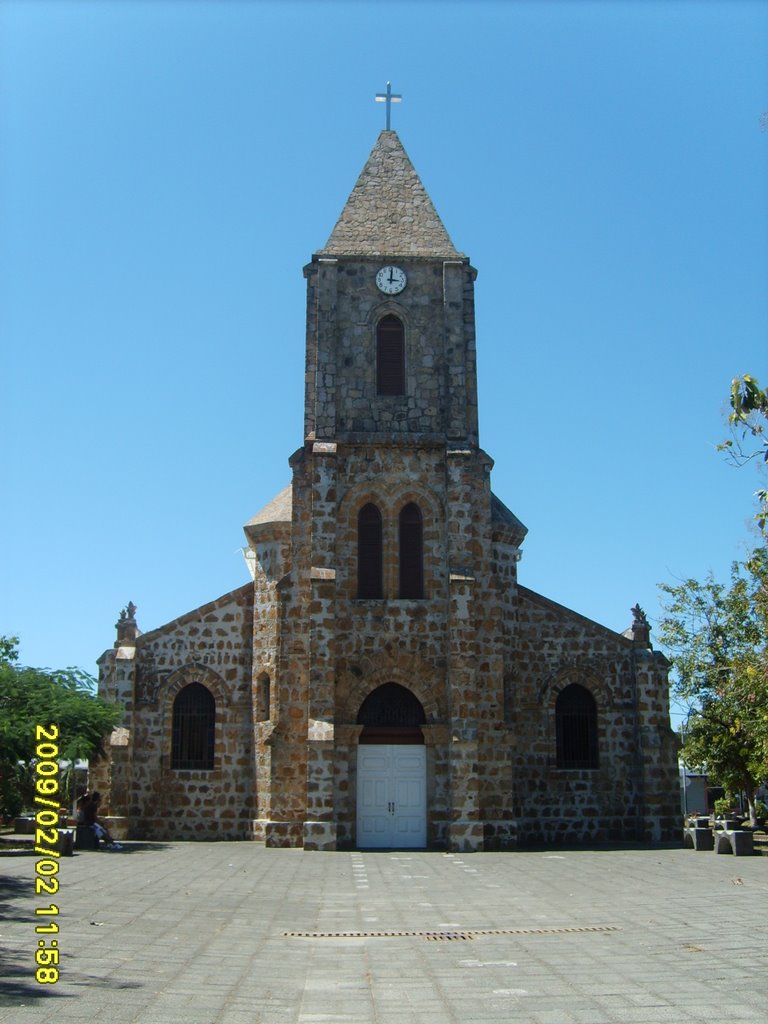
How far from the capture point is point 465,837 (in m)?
25.1

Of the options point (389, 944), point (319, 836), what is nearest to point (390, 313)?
point (319, 836)

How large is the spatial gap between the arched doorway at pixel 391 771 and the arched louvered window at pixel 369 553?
8.18 feet

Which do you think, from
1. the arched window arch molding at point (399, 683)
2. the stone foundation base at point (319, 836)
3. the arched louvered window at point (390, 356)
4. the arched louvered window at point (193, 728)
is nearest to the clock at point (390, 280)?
the arched louvered window at point (390, 356)

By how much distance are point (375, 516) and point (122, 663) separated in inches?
321

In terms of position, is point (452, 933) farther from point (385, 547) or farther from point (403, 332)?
point (403, 332)

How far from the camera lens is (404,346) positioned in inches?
1127

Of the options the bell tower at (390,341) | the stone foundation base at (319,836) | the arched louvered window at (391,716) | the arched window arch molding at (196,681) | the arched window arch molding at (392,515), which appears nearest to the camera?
the stone foundation base at (319,836)

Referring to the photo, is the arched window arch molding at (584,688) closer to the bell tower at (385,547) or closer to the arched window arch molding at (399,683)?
the bell tower at (385,547)

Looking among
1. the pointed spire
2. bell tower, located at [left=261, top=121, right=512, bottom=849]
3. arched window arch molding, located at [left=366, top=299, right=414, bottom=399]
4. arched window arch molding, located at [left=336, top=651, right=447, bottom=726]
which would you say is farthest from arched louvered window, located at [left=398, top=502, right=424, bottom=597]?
the pointed spire

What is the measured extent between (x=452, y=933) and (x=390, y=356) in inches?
714

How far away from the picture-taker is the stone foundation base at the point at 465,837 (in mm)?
25000

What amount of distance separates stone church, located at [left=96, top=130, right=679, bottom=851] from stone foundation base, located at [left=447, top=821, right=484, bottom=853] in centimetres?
5

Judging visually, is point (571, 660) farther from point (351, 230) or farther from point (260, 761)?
point (351, 230)

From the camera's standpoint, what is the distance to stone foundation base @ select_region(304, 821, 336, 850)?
81.8ft
